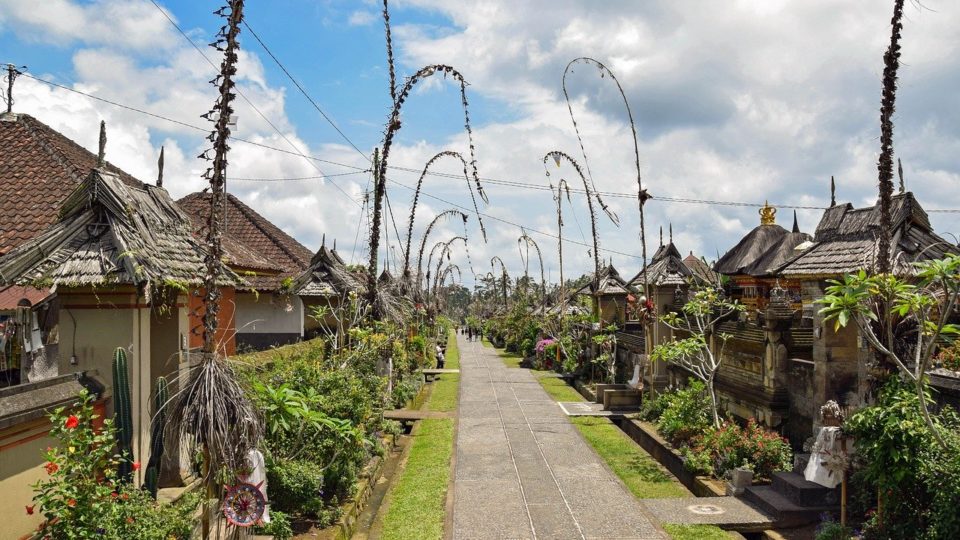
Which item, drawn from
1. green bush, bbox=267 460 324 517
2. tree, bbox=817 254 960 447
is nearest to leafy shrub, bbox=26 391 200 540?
green bush, bbox=267 460 324 517

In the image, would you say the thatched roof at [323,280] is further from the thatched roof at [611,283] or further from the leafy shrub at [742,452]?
the thatched roof at [611,283]

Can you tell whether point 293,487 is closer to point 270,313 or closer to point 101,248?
point 101,248

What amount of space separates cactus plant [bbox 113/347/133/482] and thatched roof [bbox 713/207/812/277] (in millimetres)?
20183

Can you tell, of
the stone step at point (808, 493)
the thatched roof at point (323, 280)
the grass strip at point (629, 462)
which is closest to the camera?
the stone step at point (808, 493)

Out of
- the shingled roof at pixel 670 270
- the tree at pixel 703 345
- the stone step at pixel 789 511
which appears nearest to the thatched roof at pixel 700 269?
the shingled roof at pixel 670 270

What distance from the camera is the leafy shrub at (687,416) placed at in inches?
552

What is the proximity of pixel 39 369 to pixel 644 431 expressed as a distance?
11640 mm

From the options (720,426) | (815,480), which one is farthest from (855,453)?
(720,426)

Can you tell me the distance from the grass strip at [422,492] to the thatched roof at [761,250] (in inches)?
536

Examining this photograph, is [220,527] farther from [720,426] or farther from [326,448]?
[720,426]

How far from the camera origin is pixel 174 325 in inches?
399

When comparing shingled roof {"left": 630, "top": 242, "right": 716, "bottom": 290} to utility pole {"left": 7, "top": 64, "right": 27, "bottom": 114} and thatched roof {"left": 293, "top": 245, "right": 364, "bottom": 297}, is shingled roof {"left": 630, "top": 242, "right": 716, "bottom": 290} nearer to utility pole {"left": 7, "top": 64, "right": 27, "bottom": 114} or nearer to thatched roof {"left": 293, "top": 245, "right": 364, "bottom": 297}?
thatched roof {"left": 293, "top": 245, "right": 364, "bottom": 297}

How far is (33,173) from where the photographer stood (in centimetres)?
1298

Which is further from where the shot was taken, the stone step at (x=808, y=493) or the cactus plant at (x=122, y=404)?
the stone step at (x=808, y=493)
